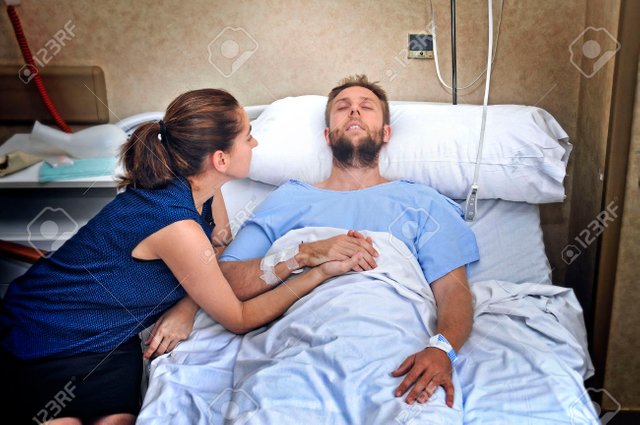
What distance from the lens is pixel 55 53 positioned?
179 cm

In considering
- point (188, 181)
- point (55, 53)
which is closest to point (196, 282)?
point (188, 181)

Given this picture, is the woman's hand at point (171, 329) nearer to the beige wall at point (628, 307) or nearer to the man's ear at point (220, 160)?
the man's ear at point (220, 160)

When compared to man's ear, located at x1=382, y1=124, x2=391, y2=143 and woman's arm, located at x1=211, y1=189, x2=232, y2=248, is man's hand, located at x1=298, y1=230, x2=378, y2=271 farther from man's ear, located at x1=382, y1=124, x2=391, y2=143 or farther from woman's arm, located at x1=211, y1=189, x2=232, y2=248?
man's ear, located at x1=382, y1=124, x2=391, y2=143

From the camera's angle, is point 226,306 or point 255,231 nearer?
point 226,306

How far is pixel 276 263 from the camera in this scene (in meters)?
1.47

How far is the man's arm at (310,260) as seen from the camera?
1438 mm

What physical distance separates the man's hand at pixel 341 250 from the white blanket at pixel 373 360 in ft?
0.09

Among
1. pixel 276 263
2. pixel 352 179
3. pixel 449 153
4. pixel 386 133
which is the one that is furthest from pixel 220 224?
pixel 449 153

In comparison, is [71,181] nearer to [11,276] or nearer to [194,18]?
[11,276]

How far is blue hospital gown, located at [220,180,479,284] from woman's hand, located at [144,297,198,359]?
0.14 meters

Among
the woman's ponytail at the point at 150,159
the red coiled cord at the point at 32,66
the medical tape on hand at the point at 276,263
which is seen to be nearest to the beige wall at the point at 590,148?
the medical tape on hand at the point at 276,263

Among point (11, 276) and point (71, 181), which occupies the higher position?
point (71, 181)

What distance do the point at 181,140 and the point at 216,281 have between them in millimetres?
285

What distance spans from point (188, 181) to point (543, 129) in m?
0.91
